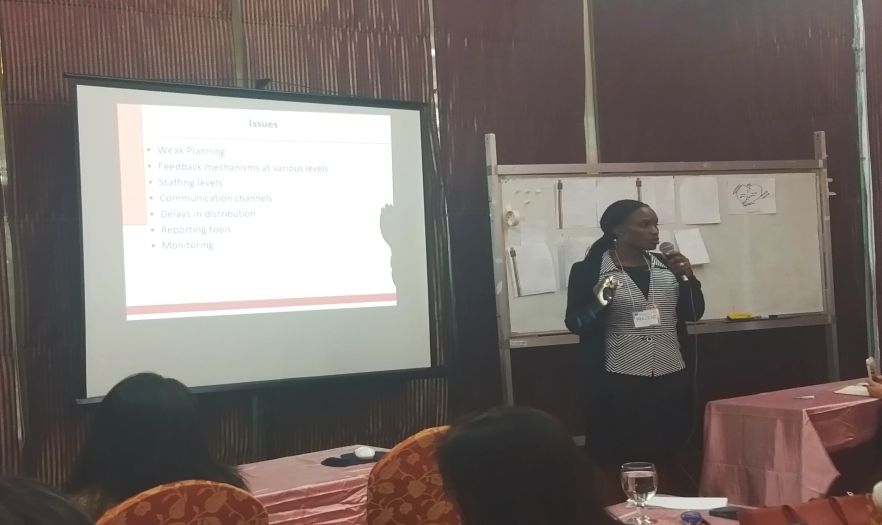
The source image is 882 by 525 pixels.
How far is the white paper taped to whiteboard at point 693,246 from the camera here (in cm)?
372

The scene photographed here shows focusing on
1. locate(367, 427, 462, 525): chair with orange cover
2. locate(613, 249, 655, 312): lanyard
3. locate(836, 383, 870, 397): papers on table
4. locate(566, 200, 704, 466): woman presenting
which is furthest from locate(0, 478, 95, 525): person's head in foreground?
locate(836, 383, 870, 397): papers on table

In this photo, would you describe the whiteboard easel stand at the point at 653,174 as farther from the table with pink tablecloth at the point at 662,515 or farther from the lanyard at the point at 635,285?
the table with pink tablecloth at the point at 662,515

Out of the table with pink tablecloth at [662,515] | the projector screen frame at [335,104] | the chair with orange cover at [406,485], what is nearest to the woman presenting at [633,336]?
the projector screen frame at [335,104]

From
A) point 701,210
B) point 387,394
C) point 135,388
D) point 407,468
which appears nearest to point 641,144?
point 701,210

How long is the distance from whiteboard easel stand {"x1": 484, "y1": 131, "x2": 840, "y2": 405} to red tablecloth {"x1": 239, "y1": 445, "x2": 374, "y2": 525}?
1.29m

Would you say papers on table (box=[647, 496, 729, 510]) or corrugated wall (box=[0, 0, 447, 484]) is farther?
corrugated wall (box=[0, 0, 447, 484])

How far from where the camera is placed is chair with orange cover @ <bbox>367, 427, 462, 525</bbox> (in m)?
1.90

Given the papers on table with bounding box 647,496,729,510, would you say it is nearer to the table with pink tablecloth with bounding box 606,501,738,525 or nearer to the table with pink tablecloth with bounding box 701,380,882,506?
the table with pink tablecloth with bounding box 606,501,738,525

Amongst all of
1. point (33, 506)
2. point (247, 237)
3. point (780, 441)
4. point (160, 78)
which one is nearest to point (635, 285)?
point (780, 441)

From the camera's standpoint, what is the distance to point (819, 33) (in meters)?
4.16

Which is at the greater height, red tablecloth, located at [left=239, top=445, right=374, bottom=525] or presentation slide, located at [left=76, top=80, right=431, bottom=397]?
presentation slide, located at [left=76, top=80, right=431, bottom=397]

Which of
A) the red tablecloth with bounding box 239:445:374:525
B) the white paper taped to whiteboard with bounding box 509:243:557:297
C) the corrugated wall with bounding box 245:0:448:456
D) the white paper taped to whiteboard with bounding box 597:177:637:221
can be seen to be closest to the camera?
the red tablecloth with bounding box 239:445:374:525

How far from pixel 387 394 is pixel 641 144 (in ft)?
5.65

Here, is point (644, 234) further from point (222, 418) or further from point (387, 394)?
point (222, 418)
